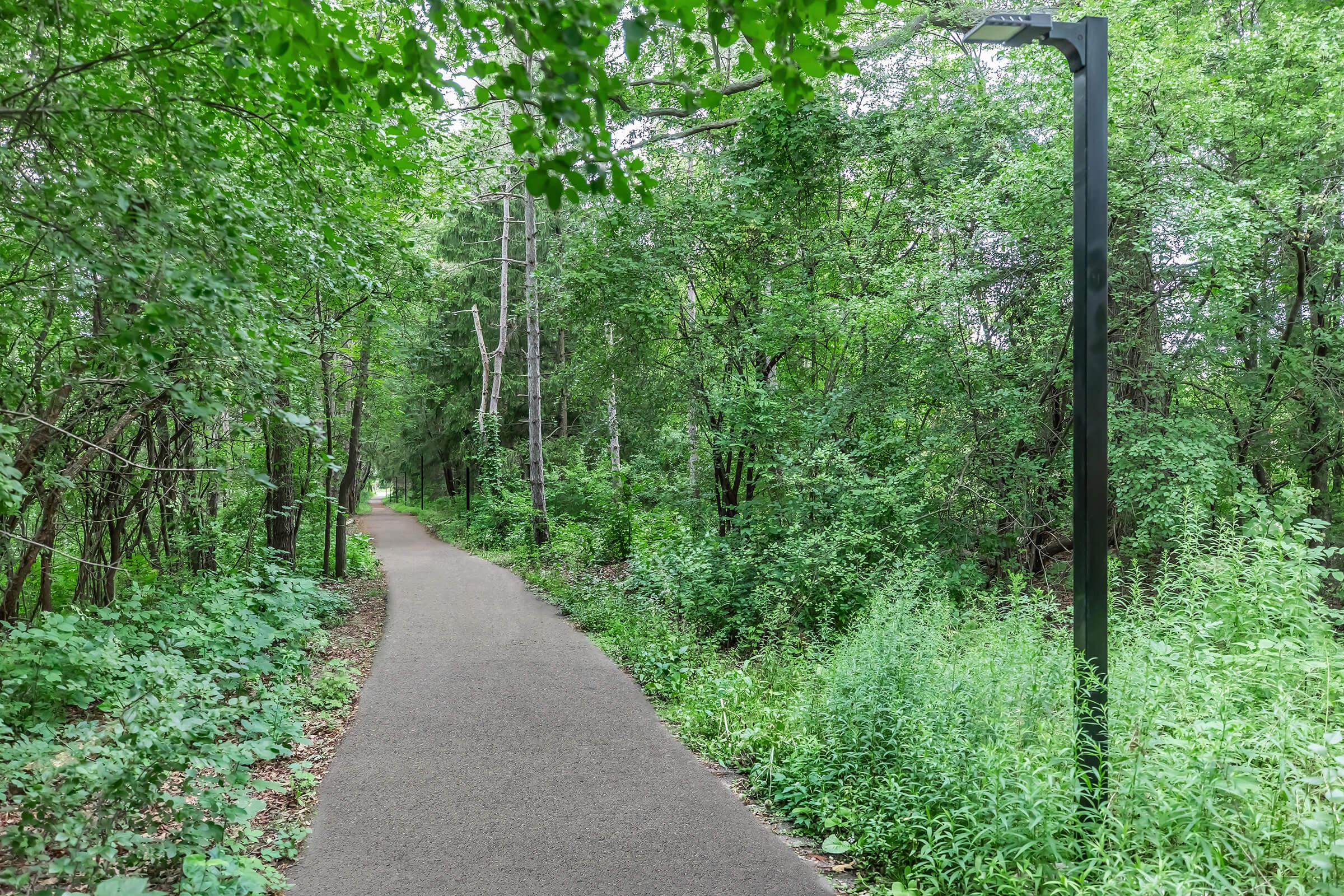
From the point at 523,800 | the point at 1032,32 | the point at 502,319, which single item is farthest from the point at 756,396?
the point at 502,319

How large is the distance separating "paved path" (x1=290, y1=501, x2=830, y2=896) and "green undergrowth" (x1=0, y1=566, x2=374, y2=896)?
490mm

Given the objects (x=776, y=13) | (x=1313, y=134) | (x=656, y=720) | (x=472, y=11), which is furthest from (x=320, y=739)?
(x=1313, y=134)

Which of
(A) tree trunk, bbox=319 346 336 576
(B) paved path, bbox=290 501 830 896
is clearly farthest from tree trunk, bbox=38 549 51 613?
(A) tree trunk, bbox=319 346 336 576

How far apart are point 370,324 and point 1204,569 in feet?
35.3

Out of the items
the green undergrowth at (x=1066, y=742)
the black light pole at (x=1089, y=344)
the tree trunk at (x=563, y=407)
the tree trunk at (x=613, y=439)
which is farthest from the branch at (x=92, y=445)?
the tree trunk at (x=563, y=407)

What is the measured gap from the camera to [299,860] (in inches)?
151

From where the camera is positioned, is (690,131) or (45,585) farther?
(690,131)

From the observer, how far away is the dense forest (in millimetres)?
3129

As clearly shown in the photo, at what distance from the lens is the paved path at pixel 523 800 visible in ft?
12.3

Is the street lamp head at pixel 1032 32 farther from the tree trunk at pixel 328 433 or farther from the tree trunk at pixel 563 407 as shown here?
the tree trunk at pixel 563 407

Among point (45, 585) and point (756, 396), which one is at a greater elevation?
point (756, 396)

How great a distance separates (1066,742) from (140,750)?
15.1 ft

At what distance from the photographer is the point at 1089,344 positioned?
10.7 ft

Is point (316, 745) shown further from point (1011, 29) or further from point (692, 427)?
point (692, 427)
